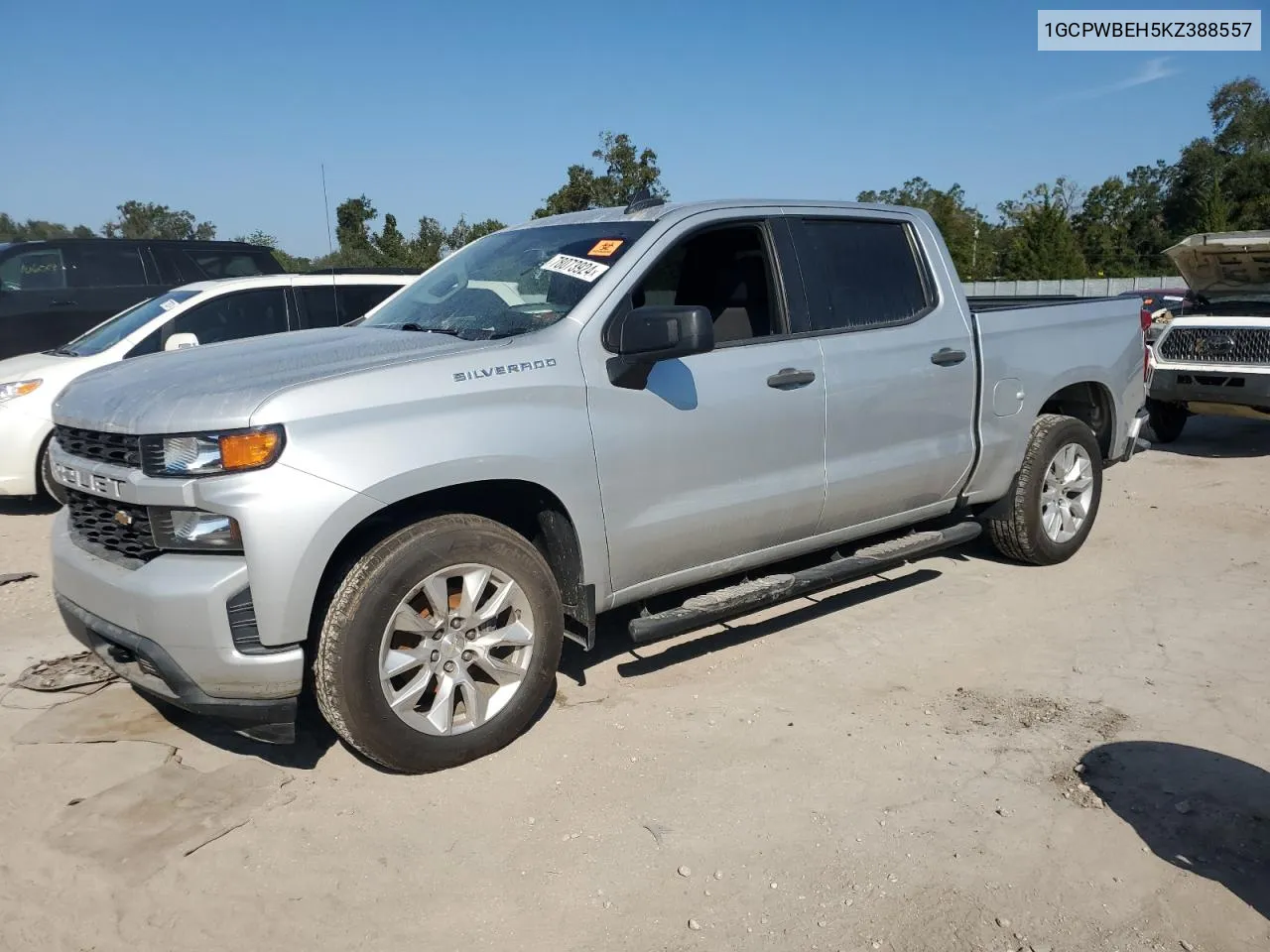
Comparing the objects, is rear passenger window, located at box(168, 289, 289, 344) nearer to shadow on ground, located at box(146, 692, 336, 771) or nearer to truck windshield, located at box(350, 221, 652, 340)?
truck windshield, located at box(350, 221, 652, 340)

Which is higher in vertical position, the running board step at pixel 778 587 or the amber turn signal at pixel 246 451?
the amber turn signal at pixel 246 451

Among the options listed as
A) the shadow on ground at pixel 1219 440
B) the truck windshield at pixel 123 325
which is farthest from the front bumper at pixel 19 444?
the shadow on ground at pixel 1219 440

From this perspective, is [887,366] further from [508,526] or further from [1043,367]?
[508,526]

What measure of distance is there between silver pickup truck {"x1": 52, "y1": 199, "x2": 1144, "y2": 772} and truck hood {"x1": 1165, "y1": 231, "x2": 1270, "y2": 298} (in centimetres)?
478

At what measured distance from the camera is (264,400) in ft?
9.97

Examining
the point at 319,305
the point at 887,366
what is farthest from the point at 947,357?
the point at 319,305

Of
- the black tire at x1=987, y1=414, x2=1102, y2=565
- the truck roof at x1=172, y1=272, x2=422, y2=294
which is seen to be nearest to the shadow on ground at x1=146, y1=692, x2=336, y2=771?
the black tire at x1=987, y1=414, x2=1102, y2=565

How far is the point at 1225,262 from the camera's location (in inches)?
362

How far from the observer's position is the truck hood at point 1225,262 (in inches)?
340

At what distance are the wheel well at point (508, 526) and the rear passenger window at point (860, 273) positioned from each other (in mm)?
1552

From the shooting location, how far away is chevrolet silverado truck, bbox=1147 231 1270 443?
8.52m

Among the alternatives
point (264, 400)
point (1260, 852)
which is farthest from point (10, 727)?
point (1260, 852)

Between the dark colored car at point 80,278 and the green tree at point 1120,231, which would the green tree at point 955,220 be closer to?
the green tree at point 1120,231

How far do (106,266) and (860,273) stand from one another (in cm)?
856
